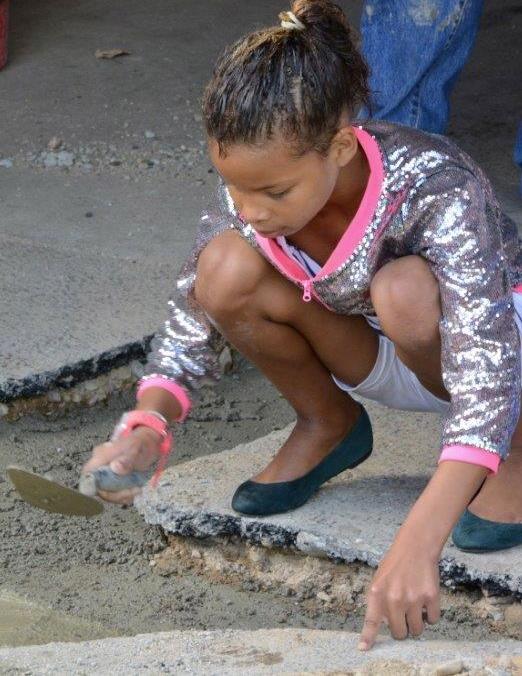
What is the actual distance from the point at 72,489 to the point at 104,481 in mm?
138

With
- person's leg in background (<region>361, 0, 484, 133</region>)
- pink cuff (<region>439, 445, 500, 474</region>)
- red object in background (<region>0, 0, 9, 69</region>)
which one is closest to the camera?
pink cuff (<region>439, 445, 500, 474</region>)

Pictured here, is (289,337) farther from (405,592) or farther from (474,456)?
(405,592)

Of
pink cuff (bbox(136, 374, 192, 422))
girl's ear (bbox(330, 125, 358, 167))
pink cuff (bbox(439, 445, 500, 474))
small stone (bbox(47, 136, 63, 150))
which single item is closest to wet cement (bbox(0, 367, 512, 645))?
pink cuff (bbox(136, 374, 192, 422))

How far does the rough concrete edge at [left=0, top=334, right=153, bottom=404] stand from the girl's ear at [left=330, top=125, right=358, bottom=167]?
3.76ft

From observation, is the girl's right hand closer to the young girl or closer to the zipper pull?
the young girl

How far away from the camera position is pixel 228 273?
2.25 metres

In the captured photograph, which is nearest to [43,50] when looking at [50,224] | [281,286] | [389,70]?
[50,224]

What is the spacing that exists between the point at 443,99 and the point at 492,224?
1268 mm

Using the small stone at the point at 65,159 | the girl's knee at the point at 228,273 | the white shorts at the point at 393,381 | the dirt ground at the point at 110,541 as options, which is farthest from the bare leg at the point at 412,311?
the small stone at the point at 65,159

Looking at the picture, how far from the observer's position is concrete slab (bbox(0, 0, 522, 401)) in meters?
3.18

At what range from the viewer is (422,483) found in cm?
250

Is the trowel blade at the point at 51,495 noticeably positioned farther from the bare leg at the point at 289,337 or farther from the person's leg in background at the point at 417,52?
the person's leg in background at the point at 417,52

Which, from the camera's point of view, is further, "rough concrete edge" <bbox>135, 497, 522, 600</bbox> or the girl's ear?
"rough concrete edge" <bbox>135, 497, 522, 600</bbox>

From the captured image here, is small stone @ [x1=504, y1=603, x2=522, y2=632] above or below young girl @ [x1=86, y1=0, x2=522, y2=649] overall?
below
